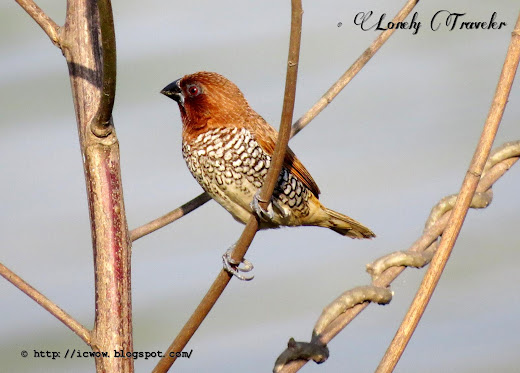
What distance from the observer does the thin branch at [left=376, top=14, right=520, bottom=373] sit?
1.44 metres

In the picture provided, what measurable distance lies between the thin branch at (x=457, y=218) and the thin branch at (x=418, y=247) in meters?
0.23

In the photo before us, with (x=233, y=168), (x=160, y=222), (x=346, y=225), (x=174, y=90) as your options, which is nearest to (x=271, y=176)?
(x=160, y=222)

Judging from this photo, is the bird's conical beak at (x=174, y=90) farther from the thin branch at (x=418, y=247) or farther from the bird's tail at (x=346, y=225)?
the thin branch at (x=418, y=247)

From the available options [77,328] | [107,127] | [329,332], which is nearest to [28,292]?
[77,328]

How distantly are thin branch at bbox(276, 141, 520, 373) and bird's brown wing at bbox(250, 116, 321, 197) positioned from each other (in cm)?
130

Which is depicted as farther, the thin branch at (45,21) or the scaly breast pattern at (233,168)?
the scaly breast pattern at (233,168)

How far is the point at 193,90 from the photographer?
320cm

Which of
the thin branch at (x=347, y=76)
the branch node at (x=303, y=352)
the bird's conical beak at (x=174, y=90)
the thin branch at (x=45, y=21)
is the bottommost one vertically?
the branch node at (x=303, y=352)

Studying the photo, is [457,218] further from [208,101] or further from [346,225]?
[346,225]

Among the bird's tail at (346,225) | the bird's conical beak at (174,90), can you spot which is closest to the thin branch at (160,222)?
the bird's conical beak at (174,90)

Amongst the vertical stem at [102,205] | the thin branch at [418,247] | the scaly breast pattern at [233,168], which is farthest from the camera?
the scaly breast pattern at [233,168]

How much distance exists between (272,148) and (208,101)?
333 millimetres

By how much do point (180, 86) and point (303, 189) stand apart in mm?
673

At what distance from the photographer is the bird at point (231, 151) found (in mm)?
3045
